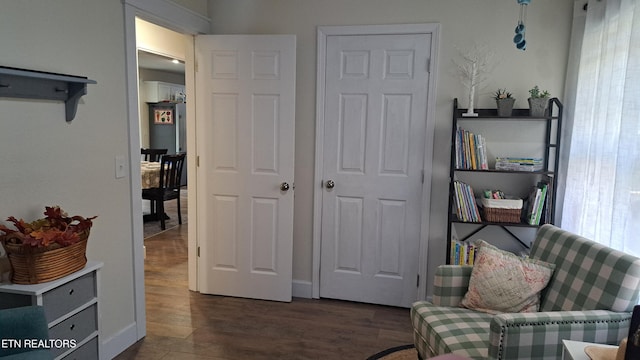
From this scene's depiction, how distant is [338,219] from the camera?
134 inches

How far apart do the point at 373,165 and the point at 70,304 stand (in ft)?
7.02

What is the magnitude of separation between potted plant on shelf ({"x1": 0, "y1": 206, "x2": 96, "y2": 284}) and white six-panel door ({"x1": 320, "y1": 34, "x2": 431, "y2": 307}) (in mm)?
1905

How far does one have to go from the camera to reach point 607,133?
2305 millimetres

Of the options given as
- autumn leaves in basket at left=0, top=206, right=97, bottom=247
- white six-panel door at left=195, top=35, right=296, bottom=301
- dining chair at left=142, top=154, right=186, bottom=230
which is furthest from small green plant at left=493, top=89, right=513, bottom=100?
dining chair at left=142, top=154, right=186, bottom=230

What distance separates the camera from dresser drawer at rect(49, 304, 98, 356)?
1.84m

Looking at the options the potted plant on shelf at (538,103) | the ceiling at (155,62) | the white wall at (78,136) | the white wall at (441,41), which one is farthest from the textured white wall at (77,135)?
the ceiling at (155,62)

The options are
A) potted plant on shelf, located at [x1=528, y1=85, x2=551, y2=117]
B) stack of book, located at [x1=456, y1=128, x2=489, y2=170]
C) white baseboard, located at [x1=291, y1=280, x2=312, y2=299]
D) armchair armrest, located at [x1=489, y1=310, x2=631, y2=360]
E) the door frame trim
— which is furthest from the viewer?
white baseboard, located at [x1=291, y1=280, x2=312, y2=299]

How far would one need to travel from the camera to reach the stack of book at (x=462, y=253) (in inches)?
117

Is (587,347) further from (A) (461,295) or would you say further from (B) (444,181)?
(B) (444,181)

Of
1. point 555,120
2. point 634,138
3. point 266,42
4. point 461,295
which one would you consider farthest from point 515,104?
point 266,42

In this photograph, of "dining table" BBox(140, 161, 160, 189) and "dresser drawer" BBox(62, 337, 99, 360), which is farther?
"dining table" BBox(140, 161, 160, 189)

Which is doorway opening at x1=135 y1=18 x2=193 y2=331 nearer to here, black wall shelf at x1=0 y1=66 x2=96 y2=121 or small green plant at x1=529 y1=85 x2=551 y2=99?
black wall shelf at x1=0 y1=66 x2=96 y2=121

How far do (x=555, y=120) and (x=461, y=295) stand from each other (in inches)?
60.8

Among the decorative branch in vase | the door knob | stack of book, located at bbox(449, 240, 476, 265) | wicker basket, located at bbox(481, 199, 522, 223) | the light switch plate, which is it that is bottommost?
stack of book, located at bbox(449, 240, 476, 265)
